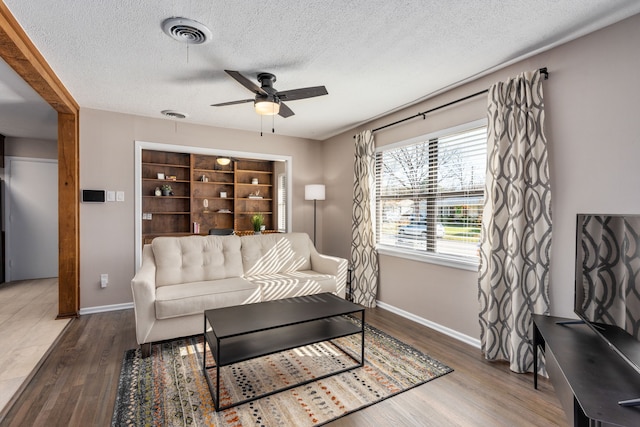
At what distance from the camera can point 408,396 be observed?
211 centimetres

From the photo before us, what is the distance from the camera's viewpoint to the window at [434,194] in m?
2.96

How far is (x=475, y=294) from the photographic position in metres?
2.90

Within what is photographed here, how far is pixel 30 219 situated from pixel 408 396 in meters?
6.60

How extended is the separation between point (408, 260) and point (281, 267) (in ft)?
5.08

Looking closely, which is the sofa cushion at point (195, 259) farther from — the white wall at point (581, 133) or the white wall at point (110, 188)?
the white wall at point (581, 133)

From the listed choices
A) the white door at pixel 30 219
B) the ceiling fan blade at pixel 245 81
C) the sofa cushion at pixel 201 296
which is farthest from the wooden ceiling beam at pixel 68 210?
the white door at pixel 30 219

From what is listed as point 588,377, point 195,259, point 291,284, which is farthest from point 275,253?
point 588,377

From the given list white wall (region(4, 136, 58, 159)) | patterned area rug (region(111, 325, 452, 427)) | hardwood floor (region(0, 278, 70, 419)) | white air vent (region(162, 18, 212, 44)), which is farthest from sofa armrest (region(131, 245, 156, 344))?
white wall (region(4, 136, 58, 159))

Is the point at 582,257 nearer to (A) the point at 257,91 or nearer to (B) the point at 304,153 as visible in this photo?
(A) the point at 257,91

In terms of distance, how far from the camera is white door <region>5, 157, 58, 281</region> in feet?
17.5

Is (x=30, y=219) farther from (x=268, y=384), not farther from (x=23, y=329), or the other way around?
(x=268, y=384)

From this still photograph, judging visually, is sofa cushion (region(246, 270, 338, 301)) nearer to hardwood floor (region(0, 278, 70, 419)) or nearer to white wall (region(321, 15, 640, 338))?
white wall (region(321, 15, 640, 338))

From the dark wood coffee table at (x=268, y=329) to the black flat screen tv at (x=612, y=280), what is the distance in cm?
139

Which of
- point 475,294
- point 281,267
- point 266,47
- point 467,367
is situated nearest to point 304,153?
point 281,267
